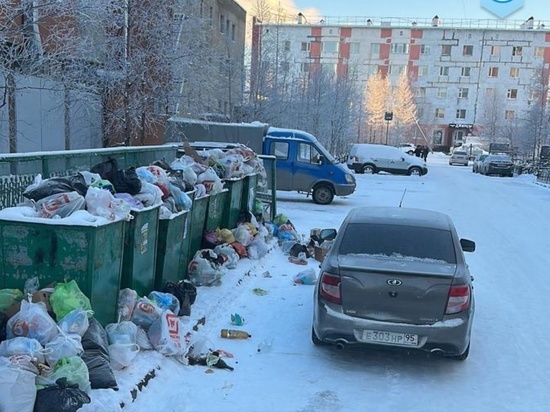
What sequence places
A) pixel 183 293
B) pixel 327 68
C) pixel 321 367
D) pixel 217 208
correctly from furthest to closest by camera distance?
1. pixel 327 68
2. pixel 217 208
3. pixel 183 293
4. pixel 321 367

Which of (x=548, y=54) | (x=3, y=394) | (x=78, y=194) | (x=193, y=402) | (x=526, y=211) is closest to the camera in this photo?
(x=3, y=394)

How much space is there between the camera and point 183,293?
632 centimetres

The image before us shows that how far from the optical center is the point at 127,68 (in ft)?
42.8

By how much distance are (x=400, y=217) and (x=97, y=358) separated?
136 inches

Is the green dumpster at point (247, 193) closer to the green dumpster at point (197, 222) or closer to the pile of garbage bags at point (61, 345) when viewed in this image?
the green dumpster at point (197, 222)

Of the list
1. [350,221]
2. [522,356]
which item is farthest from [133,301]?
[522,356]

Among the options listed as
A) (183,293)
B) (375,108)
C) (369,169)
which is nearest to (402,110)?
(375,108)

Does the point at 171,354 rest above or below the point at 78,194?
below

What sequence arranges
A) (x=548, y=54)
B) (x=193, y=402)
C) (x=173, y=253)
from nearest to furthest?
(x=193, y=402) < (x=173, y=253) < (x=548, y=54)

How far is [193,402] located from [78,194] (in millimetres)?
2125

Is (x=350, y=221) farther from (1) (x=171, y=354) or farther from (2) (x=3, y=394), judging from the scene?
(2) (x=3, y=394)

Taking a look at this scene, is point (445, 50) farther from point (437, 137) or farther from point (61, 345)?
point (61, 345)

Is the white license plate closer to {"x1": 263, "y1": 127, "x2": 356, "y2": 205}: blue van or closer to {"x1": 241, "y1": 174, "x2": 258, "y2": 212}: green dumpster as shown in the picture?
{"x1": 241, "y1": 174, "x2": 258, "y2": 212}: green dumpster

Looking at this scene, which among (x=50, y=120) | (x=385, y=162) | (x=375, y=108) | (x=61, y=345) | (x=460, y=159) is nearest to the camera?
(x=61, y=345)
